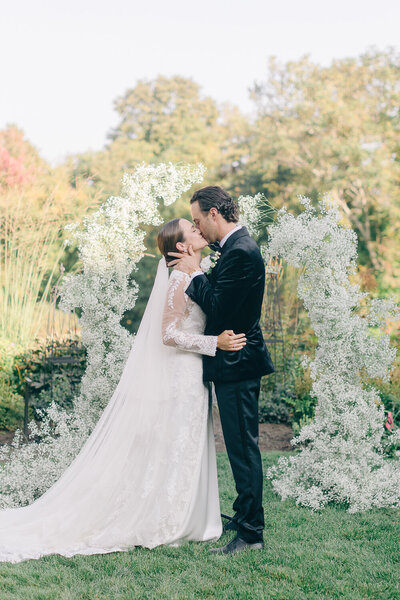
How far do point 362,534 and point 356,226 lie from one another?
17093 mm

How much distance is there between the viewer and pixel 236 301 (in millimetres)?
3426

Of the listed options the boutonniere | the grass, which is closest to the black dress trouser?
the grass

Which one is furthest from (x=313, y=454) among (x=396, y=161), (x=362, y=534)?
(x=396, y=161)

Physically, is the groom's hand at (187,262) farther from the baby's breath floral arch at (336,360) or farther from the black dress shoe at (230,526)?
the black dress shoe at (230,526)

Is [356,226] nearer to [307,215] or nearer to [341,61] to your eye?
[341,61]

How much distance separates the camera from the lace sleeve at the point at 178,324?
11.8 feet

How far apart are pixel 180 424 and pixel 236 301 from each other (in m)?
0.86

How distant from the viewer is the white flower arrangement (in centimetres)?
460

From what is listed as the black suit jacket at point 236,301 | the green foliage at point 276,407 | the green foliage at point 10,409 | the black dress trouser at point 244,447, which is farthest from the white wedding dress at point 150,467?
the green foliage at point 276,407

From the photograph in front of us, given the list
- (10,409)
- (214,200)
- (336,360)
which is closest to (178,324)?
(214,200)

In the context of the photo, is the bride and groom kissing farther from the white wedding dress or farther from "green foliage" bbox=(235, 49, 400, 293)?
"green foliage" bbox=(235, 49, 400, 293)

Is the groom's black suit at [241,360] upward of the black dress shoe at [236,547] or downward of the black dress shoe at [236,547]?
upward

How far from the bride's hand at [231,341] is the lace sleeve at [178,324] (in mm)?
80

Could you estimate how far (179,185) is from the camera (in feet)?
15.4
